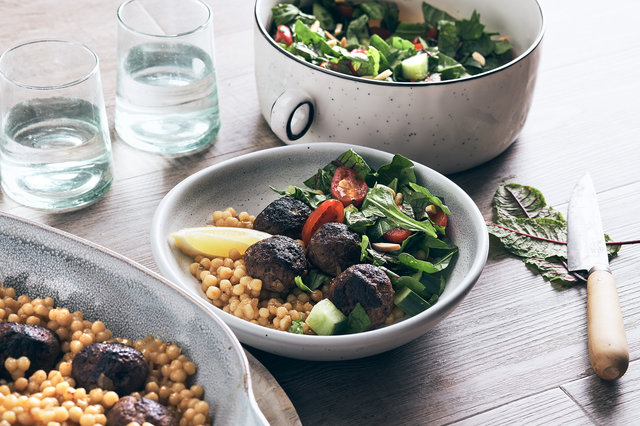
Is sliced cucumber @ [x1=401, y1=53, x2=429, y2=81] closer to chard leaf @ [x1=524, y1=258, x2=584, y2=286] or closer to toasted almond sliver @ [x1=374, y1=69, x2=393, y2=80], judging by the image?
toasted almond sliver @ [x1=374, y1=69, x2=393, y2=80]

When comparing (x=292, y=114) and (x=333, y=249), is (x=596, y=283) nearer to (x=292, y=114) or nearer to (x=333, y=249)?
(x=333, y=249)

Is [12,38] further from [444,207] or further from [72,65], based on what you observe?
[444,207]

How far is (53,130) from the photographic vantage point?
147cm

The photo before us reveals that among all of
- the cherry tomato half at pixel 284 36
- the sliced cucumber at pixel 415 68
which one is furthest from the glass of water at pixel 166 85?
the sliced cucumber at pixel 415 68

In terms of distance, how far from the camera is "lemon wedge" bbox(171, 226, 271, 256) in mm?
1288

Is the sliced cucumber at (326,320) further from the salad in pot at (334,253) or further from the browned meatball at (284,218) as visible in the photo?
the browned meatball at (284,218)

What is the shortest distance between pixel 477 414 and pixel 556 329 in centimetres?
24

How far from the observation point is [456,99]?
4.64ft

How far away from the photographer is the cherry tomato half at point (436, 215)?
1352 mm

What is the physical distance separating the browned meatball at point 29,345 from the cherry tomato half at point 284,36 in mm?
804

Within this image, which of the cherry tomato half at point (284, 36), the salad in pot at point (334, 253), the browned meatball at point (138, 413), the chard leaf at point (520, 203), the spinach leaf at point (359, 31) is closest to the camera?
the browned meatball at point (138, 413)

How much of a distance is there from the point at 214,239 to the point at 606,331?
65cm

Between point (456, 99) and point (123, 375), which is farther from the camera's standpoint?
point (456, 99)

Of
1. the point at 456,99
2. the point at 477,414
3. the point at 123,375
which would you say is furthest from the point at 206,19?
the point at 477,414
